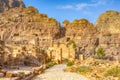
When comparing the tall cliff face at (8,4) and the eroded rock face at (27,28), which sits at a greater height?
the tall cliff face at (8,4)

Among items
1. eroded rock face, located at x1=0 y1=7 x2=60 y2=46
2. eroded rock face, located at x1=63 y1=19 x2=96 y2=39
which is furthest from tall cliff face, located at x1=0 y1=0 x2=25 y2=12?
eroded rock face, located at x1=63 y1=19 x2=96 y2=39

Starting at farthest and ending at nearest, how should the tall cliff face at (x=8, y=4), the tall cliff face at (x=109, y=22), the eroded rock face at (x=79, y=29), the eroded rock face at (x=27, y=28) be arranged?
the tall cliff face at (x=8, y=4), the tall cliff face at (x=109, y=22), the eroded rock face at (x=79, y=29), the eroded rock face at (x=27, y=28)

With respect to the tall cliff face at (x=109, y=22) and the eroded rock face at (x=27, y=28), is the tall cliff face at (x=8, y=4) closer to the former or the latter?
the eroded rock face at (x=27, y=28)

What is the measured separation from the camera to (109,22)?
287 ft

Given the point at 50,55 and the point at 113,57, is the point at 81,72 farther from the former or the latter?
the point at 113,57

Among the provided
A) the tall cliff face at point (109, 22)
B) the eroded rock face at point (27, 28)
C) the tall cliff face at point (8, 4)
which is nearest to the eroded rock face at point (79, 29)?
the eroded rock face at point (27, 28)

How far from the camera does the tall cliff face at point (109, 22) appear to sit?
8528cm

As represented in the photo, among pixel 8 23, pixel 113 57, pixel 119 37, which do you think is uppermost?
pixel 8 23

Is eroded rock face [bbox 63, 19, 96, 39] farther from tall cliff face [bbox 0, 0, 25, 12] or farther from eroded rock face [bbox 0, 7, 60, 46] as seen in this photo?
tall cliff face [bbox 0, 0, 25, 12]

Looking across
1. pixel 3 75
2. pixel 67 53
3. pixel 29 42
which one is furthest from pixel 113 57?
pixel 3 75

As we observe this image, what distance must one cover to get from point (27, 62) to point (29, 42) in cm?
3129

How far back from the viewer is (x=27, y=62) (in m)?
36.8

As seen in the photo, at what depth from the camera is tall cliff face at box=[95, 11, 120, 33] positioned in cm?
8528

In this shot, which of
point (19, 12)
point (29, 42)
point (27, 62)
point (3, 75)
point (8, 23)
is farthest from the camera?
point (19, 12)
